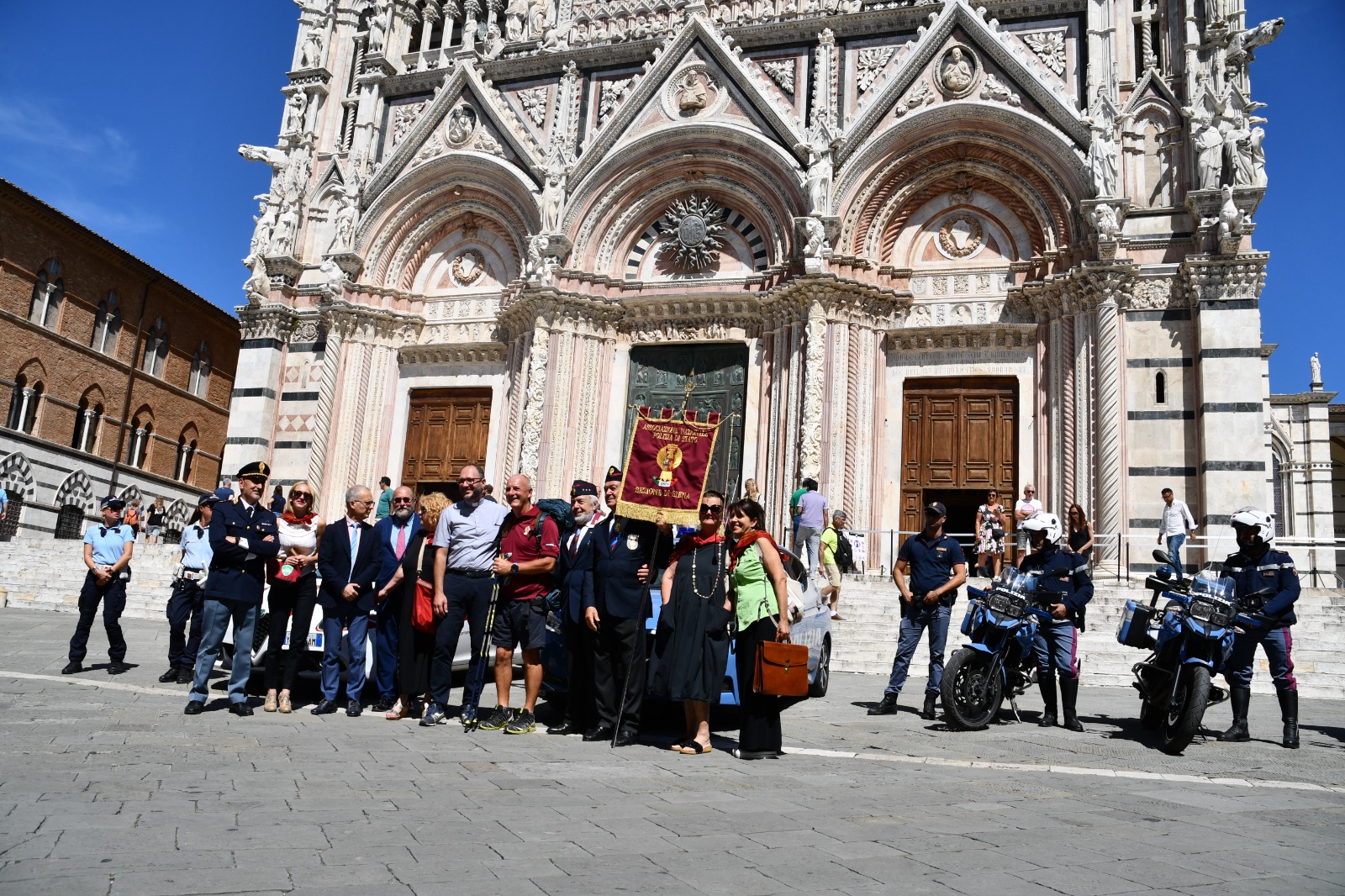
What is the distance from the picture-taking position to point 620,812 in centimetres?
449

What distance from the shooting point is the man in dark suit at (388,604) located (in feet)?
27.0

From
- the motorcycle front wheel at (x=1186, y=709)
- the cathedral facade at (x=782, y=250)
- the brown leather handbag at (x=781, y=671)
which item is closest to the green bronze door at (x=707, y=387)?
the cathedral facade at (x=782, y=250)

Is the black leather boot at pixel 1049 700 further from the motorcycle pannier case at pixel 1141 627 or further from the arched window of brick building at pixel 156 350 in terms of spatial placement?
the arched window of brick building at pixel 156 350

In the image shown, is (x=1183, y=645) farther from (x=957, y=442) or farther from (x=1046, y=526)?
(x=957, y=442)

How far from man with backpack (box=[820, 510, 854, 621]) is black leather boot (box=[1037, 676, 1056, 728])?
569 centimetres

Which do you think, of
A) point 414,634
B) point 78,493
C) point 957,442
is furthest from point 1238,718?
point 78,493

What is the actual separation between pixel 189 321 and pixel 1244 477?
1320 inches

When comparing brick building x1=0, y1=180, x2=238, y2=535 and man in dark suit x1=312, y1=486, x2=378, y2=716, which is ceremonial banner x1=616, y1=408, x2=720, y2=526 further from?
brick building x1=0, y1=180, x2=238, y2=535

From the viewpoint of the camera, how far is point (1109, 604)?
13.8 metres

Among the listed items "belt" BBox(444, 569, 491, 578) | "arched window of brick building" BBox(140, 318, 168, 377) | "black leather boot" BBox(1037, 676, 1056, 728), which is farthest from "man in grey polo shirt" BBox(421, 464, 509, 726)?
"arched window of brick building" BBox(140, 318, 168, 377)

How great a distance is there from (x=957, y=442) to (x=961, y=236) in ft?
13.6

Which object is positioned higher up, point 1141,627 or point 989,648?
point 1141,627

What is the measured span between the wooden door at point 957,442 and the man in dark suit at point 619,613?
1223 centimetres

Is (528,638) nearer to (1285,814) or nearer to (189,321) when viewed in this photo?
(1285,814)
